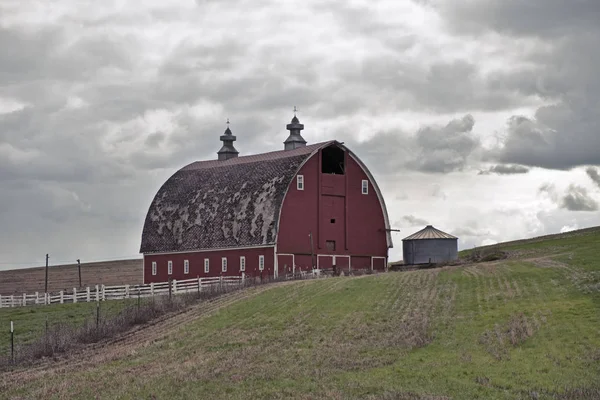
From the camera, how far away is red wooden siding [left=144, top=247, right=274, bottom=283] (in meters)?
57.2

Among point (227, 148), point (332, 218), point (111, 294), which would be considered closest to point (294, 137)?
point (227, 148)

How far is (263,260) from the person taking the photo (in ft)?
187

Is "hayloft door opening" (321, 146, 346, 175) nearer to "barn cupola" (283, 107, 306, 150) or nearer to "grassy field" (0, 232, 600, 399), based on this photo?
"barn cupola" (283, 107, 306, 150)

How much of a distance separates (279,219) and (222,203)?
21.5 ft

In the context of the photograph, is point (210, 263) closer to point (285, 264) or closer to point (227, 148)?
point (285, 264)

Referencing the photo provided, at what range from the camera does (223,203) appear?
61.4 meters

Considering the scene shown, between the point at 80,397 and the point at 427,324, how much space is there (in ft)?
38.5

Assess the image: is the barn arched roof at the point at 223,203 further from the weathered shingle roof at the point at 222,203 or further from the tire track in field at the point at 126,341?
the tire track in field at the point at 126,341

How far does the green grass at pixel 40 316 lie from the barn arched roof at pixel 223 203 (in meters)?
9.17

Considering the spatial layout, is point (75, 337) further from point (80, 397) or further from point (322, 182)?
point (322, 182)

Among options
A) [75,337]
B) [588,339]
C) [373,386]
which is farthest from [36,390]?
[588,339]

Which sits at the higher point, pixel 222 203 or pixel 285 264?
pixel 222 203

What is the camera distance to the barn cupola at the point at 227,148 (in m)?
74.7

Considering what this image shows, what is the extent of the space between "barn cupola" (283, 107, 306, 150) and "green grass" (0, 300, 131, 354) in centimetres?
2217
